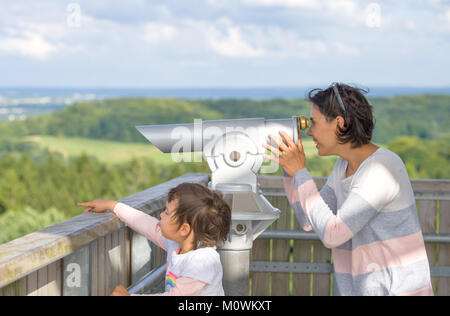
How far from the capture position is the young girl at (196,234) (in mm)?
1813

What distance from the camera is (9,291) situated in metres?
1.57

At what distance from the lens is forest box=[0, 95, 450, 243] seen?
1761cm

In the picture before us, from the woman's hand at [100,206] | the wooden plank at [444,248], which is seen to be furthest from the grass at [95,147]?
the woman's hand at [100,206]

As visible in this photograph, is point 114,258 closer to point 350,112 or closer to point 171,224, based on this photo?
point 171,224

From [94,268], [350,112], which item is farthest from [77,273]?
[350,112]

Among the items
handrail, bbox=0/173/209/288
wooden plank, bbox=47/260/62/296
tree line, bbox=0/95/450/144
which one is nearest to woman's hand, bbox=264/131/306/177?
handrail, bbox=0/173/209/288

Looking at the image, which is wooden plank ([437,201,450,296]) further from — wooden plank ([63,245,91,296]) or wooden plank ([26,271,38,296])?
wooden plank ([26,271,38,296])

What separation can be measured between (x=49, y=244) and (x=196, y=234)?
463 millimetres

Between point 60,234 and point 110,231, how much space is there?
0.92 feet

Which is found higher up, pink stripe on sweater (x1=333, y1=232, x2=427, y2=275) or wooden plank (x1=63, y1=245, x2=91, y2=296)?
pink stripe on sweater (x1=333, y1=232, x2=427, y2=275)

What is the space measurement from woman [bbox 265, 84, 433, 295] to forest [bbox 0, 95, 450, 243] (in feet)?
39.5

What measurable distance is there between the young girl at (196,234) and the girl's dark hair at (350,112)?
0.44 metres

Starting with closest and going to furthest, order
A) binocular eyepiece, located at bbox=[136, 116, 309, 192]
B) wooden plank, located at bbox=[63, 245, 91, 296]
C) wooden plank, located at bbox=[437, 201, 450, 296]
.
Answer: wooden plank, located at bbox=[63, 245, 91, 296] < binocular eyepiece, located at bbox=[136, 116, 309, 192] < wooden plank, located at bbox=[437, 201, 450, 296]
